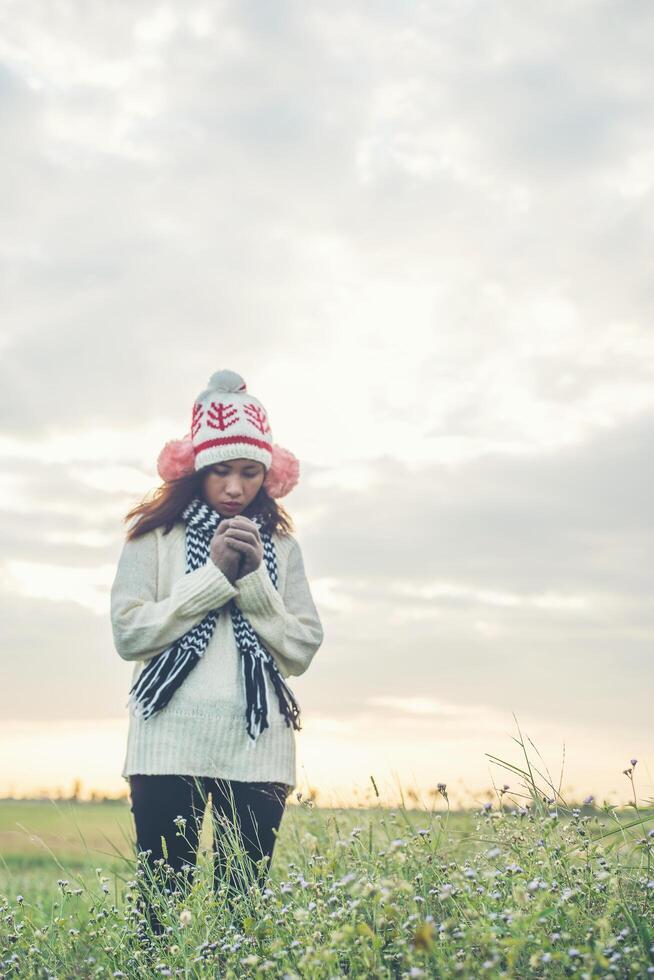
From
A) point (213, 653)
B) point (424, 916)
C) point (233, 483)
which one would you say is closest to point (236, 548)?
point (233, 483)

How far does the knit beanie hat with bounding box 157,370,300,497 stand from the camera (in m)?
5.51

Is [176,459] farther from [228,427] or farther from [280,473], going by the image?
[280,473]

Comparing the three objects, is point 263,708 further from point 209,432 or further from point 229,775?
point 209,432

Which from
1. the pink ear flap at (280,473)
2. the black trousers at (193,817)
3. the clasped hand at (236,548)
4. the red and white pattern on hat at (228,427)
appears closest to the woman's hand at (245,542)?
the clasped hand at (236,548)

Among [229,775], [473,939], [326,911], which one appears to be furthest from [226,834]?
[473,939]

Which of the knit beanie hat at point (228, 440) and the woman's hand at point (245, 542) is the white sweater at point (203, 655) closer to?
the woman's hand at point (245, 542)

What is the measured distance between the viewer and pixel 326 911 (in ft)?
13.1

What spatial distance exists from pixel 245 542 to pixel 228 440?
0.61m

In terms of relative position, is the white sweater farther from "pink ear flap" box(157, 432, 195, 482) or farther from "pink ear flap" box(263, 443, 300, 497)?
"pink ear flap" box(263, 443, 300, 497)

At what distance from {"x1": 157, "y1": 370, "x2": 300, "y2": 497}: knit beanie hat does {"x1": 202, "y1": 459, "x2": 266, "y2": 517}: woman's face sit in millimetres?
46

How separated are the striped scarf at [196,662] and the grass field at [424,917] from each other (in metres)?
0.61

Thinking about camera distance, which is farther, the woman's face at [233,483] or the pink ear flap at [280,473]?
the pink ear flap at [280,473]

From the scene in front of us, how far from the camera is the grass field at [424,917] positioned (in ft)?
11.0

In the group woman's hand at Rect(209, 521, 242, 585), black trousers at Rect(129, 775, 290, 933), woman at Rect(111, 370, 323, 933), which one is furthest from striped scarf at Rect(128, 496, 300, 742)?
black trousers at Rect(129, 775, 290, 933)
